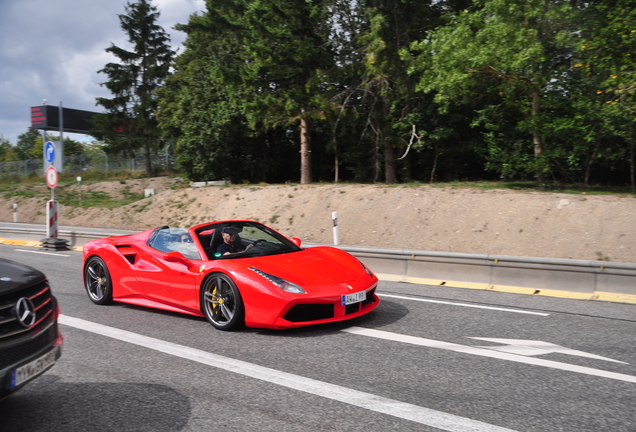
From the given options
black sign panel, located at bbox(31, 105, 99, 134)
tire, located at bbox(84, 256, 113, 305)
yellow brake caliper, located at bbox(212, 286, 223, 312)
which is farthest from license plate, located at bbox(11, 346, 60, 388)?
black sign panel, located at bbox(31, 105, 99, 134)

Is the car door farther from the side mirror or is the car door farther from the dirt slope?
the dirt slope

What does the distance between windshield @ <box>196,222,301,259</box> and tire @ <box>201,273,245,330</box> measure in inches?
18.2

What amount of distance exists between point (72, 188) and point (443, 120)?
1080 inches

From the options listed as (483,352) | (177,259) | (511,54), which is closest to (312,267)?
(177,259)

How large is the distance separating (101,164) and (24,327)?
1886 inches

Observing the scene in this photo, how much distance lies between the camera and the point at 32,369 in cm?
343

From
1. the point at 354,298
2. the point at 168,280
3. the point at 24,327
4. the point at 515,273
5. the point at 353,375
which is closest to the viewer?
the point at 24,327

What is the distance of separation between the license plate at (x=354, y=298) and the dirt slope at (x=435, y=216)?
776 centimetres

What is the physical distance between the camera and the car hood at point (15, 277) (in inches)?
133

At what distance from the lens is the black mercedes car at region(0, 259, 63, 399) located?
3233mm

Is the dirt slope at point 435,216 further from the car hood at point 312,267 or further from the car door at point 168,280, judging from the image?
the car door at point 168,280

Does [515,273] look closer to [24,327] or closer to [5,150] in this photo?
[24,327]

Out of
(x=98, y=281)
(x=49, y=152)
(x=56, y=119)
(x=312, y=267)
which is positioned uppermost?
(x=56, y=119)

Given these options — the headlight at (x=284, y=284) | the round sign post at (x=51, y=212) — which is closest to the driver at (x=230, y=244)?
the headlight at (x=284, y=284)
